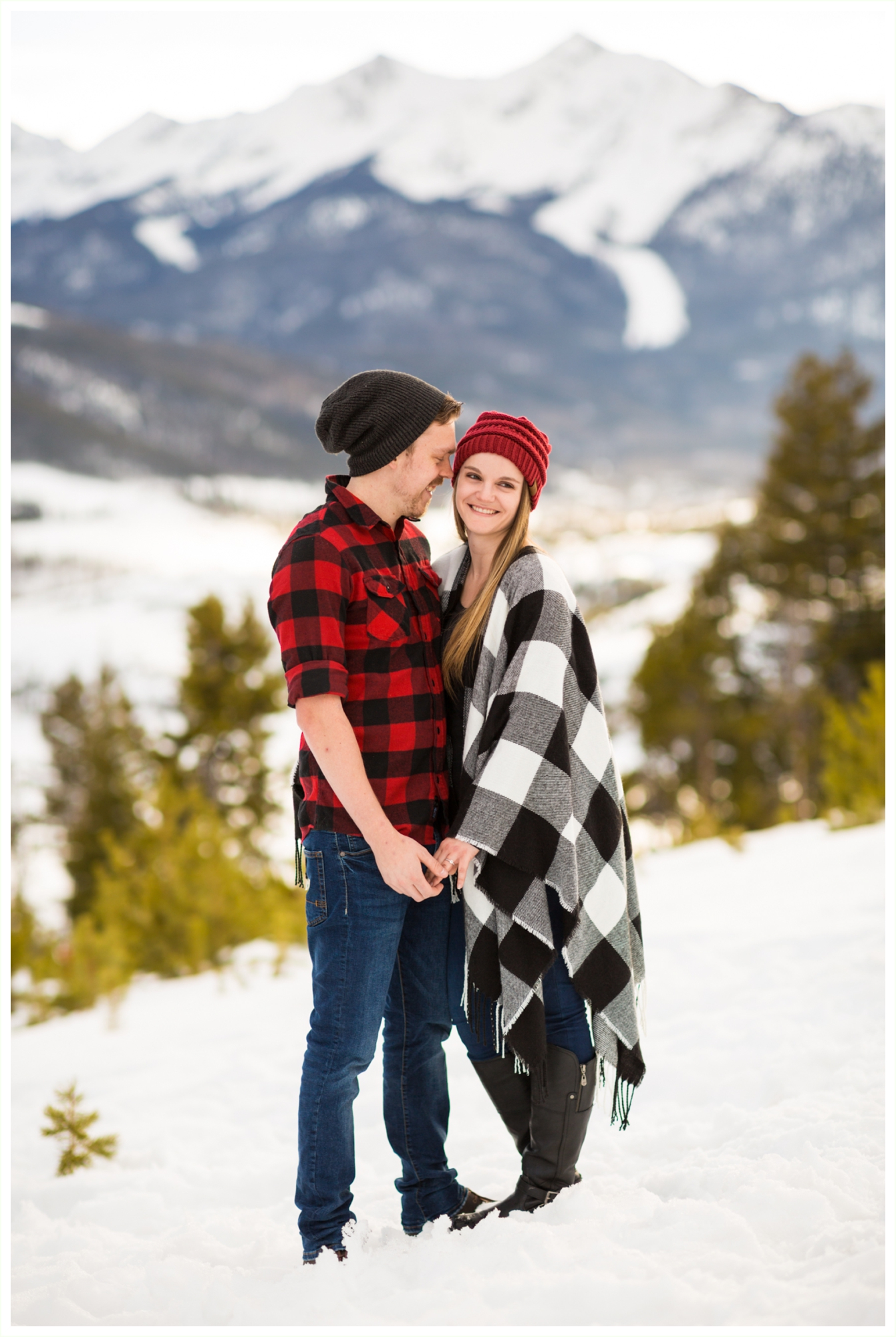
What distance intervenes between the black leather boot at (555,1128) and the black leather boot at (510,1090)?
59 mm

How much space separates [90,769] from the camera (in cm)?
2612

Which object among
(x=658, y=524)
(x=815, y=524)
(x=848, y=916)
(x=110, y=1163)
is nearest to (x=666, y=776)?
(x=815, y=524)

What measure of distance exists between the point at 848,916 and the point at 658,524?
453 ft

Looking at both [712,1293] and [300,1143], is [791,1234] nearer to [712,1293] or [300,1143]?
[712,1293]

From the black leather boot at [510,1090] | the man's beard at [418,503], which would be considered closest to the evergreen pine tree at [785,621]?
the black leather boot at [510,1090]

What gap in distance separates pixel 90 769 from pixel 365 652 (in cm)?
2590

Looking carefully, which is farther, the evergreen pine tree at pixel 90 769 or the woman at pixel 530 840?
the evergreen pine tree at pixel 90 769

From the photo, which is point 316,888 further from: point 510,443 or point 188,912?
point 188,912

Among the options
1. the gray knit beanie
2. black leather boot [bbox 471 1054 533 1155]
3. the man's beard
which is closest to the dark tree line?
black leather boot [bbox 471 1054 533 1155]

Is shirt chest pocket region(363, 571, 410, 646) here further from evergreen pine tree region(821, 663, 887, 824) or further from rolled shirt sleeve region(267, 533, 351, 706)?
evergreen pine tree region(821, 663, 887, 824)

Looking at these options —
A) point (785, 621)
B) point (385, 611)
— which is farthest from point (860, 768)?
point (785, 621)

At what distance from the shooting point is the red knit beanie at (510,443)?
2244 mm

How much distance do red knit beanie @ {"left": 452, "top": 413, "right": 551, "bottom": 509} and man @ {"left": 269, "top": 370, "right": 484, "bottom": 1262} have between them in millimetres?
53

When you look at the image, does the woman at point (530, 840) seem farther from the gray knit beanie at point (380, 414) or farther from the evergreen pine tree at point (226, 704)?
the evergreen pine tree at point (226, 704)
